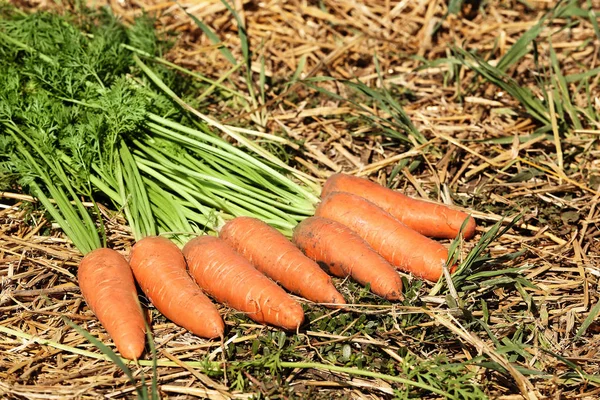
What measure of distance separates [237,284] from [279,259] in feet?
0.85

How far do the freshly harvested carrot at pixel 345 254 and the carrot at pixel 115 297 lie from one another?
0.85 meters

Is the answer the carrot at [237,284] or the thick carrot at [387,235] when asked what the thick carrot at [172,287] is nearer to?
the carrot at [237,284]

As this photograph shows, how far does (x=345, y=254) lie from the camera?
3254mm

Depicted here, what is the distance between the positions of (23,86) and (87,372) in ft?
6.24

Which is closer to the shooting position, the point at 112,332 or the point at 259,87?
the point at 112,332

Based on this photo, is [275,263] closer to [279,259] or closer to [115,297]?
[279,259]

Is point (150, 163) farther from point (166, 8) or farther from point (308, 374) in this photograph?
point (166, 8)

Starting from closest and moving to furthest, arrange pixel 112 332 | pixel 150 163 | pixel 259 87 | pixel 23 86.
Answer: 1. pixel 112 332
2. pixel 150 163
3. pixel 23 86
4. pixel 259 87

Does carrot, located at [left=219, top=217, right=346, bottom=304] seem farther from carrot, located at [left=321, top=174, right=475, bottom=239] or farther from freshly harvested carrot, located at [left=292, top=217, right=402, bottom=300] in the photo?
carrot, located at [left=321, top=174, right=475, bottom=239]

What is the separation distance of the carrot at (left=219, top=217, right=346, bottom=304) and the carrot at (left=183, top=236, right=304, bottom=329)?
0.08m

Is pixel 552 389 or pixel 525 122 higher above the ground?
pixel 525 122

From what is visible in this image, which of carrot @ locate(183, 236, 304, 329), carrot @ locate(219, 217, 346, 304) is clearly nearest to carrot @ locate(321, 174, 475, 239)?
carrot @ locate(219, 217, 346, 304)

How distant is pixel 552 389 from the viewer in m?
2.68

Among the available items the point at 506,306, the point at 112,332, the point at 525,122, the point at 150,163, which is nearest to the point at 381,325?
the point at 506,306
